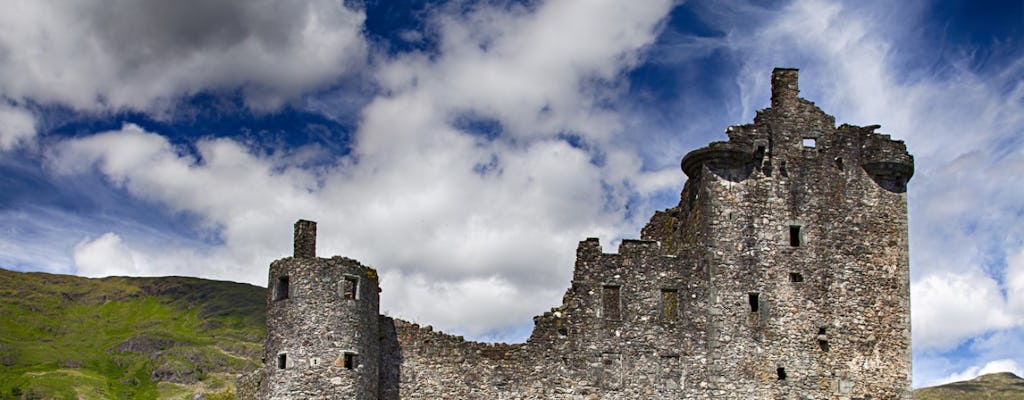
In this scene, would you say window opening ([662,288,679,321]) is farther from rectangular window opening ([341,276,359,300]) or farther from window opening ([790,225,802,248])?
rectangular window opening ([341,276,359,300])

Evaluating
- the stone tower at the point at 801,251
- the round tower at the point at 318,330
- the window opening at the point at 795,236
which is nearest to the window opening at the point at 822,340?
the stone tower at the point at 801,251

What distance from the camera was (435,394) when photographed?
38.4m

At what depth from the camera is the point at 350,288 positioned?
37188 millimetres

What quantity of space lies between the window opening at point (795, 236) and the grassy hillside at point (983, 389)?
118 meters

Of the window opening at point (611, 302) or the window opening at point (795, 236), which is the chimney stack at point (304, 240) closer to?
the window opening at point (611, 302)

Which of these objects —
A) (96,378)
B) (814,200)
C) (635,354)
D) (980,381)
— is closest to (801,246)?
(814,200)

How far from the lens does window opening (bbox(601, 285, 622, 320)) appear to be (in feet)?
127

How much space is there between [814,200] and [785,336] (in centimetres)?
551

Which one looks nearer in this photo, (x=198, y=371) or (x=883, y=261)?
(x=883, y=261)

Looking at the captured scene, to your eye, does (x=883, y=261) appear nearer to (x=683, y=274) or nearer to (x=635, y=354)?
(x=683, y=274)

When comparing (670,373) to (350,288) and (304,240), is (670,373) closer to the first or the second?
(350,288)

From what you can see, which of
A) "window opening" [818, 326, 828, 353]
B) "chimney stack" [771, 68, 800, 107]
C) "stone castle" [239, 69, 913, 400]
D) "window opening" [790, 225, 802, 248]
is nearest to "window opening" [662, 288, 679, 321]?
"stone castle" [239, 69, 913, 400]

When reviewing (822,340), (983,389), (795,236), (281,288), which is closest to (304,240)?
(281,288)

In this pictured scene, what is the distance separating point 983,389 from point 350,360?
15883 cm
